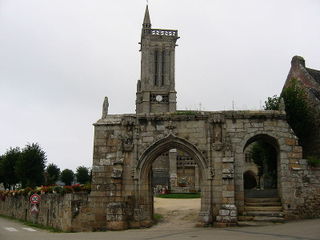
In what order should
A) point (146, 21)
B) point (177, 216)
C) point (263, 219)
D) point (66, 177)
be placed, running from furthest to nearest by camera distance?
point (66, 177) < point (146, 21) < point (177, 216) < point (263, 219)

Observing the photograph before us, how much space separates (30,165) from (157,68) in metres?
26.9

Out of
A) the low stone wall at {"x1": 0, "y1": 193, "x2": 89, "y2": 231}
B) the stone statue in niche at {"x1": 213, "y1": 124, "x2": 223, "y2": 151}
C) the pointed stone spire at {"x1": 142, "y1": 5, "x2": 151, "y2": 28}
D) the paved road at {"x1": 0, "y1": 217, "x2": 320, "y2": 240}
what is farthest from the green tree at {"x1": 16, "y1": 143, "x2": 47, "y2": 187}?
the pointed stone spire at {"x1": 142, "y1": 5, "x2": 151, "y2": 28}

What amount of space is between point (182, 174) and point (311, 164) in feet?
91.2

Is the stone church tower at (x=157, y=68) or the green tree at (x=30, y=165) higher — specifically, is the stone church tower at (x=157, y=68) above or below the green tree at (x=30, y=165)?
above

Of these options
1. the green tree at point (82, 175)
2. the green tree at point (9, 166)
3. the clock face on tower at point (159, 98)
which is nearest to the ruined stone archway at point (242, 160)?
the green tree at point (9, 166)

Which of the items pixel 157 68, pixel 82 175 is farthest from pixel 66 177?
pixel 157 68

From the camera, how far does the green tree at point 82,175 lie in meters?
60.5

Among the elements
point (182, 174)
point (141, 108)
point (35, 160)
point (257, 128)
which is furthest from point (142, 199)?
point (141, 108)

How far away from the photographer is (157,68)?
186ft

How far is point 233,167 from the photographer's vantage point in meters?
13.9

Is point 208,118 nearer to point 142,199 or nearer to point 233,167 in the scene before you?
point 233,167

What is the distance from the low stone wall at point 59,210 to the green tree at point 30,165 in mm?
10018

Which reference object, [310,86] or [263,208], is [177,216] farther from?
[310,86]

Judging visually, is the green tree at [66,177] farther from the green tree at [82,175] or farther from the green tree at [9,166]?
the green tree at [9,166]
